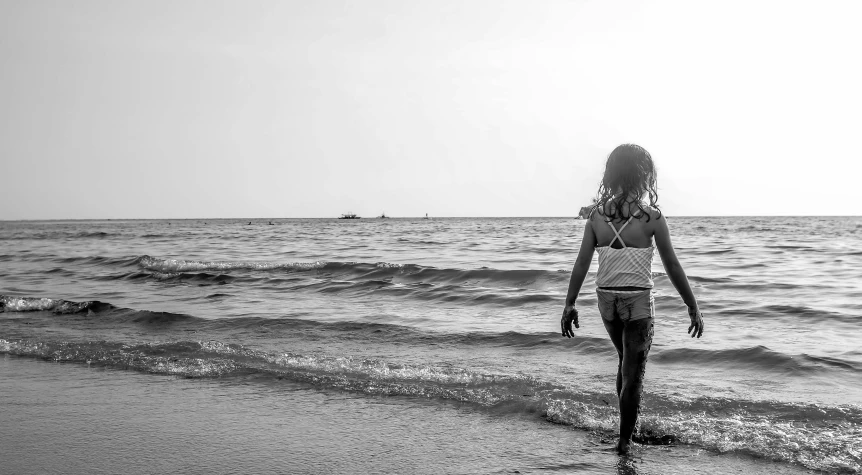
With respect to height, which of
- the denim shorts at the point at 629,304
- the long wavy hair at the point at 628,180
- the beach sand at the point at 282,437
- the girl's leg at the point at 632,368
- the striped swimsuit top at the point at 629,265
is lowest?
the beach sand at the point at 282,437

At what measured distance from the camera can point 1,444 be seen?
15.8ft


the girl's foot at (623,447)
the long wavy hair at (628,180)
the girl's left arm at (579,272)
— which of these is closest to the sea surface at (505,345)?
the girl's foot at (623,447)

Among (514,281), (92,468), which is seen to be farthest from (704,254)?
(92,468)

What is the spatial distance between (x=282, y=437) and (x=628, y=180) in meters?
3.08

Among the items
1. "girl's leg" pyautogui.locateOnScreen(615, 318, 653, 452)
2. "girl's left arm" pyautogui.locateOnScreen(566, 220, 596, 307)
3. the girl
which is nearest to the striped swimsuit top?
the girl

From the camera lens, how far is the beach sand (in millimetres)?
4473

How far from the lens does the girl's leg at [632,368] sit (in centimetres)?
460

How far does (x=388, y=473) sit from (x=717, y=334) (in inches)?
265

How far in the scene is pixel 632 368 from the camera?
15.3ft

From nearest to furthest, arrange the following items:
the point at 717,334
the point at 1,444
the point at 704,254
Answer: the point at 1,444, the point at 717,334, the point at 704,254

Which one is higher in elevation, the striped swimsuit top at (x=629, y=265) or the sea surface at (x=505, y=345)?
the striped swimsuit top at (x=629, y=265)

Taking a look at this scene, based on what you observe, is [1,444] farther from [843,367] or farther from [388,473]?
[843,367]

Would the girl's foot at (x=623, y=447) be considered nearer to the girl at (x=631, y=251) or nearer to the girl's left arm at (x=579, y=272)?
the girl at (x=631, y=251)

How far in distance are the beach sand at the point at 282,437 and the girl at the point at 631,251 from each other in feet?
2.46
